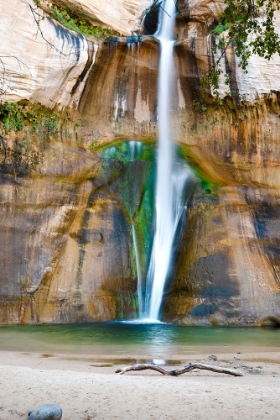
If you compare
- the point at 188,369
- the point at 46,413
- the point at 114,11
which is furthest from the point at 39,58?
the point at 46,413

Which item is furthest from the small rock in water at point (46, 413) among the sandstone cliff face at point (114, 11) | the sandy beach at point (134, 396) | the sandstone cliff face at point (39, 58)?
the sandstone cliff face at point (114, 11)

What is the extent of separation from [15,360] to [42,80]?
393 inches

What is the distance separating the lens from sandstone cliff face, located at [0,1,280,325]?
1289cm

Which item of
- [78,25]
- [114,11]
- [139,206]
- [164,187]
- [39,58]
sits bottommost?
[139,206]

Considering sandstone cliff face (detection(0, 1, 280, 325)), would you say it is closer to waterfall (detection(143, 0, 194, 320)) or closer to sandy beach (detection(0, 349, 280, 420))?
waterfall (detection(143, 0, 194, 320))

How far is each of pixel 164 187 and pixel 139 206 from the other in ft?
3.32

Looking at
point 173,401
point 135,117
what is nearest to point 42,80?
point 135,117

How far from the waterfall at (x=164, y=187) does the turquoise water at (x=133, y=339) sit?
63.4 inches

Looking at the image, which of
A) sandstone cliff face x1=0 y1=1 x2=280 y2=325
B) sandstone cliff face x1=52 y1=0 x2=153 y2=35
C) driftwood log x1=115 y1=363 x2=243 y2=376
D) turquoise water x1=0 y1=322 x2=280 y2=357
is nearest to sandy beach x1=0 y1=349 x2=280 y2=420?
driftwood log x1=115 y1=363 x2=243 y2=376

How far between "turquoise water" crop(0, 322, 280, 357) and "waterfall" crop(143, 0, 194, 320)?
5.28 ft

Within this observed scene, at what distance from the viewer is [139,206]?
49.2 feet

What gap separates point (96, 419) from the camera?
12.6ft

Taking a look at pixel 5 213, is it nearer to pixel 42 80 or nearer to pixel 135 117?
pixel 42 80

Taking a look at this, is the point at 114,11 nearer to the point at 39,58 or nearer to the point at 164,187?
the point at 39,58
